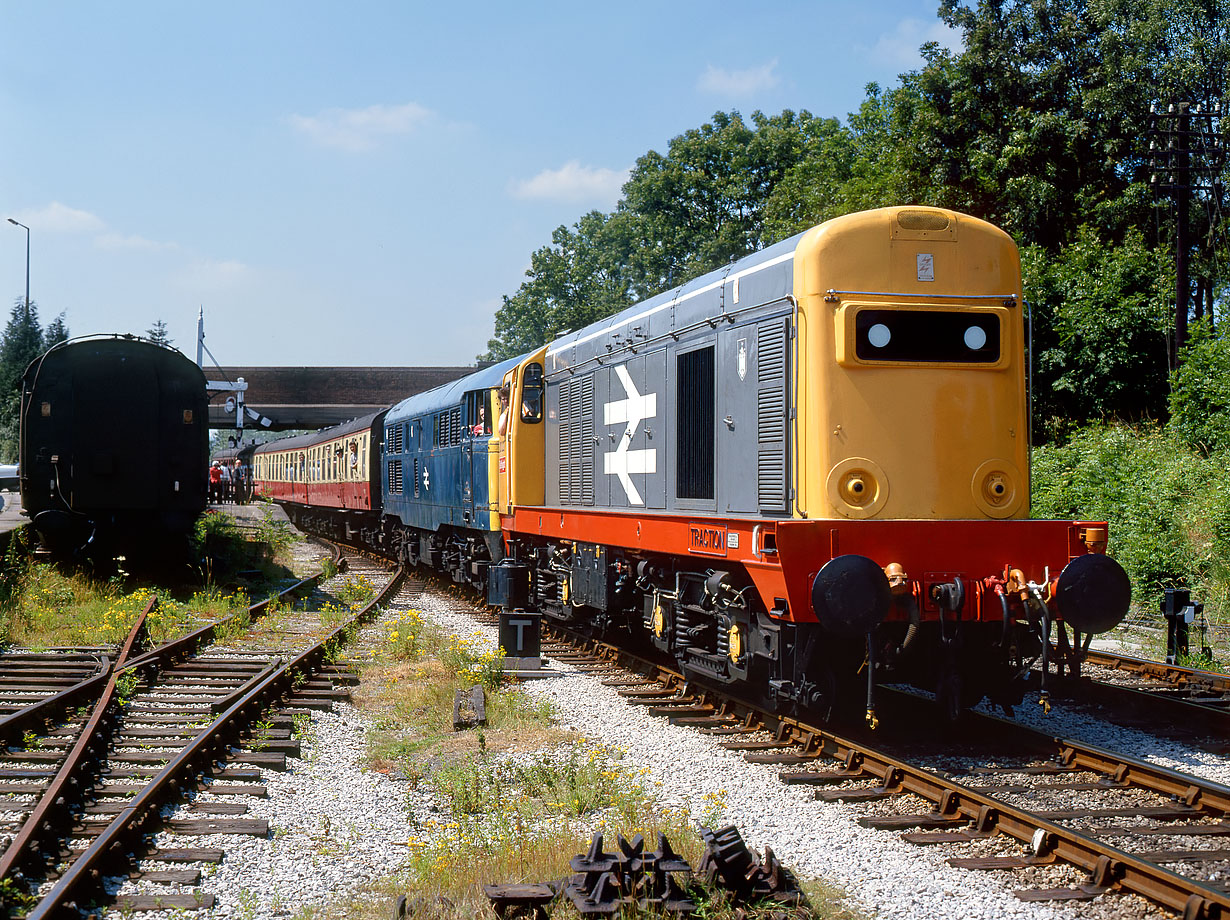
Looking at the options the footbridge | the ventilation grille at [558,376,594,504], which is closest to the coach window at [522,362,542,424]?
the ventilation grille at [558,376,594,504]

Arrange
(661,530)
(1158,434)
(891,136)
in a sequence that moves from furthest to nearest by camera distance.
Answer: (891,136), (1158,434), (661,530)

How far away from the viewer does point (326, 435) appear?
30.9 metres

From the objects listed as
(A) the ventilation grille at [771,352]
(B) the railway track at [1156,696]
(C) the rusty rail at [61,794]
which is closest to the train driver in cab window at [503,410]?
(C) the rusty rail at [61,794]

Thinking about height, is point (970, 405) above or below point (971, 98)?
below

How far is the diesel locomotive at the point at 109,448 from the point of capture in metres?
15.3

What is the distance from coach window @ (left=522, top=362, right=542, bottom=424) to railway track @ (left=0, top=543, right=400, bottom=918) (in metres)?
3.55

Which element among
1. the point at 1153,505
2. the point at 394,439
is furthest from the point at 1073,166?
the point at 394,439

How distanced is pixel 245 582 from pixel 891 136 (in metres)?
22.2

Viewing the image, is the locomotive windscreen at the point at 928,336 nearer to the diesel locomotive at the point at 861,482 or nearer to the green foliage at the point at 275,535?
the diesel locomotive at the point at 861,482

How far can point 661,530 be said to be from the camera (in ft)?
28.8

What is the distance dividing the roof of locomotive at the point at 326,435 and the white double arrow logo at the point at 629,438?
540 inches

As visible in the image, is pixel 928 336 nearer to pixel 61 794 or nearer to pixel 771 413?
pixel 771 413

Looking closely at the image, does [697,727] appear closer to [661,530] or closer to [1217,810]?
[661,530]

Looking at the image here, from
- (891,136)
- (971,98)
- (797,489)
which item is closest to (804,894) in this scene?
(797,489)
